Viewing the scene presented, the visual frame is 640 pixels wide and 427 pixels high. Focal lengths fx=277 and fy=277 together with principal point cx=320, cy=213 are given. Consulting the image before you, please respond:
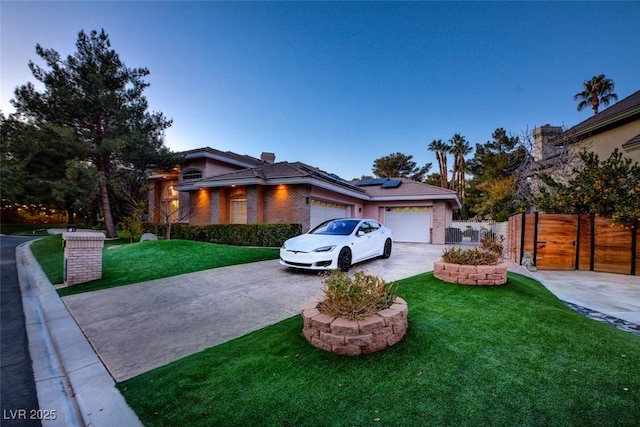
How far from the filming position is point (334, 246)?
7.24 metres

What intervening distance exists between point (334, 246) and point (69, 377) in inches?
209

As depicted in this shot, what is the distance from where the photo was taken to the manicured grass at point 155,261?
24.0 feet

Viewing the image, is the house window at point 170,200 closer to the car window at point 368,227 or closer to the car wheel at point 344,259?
the car window at point 368,227

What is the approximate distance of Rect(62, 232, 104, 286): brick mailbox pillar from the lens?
696 cm

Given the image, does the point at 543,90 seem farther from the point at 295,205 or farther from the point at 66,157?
the point at 66,157

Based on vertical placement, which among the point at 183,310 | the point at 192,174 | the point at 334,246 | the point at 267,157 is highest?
the point at 267,157

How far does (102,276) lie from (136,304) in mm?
3153

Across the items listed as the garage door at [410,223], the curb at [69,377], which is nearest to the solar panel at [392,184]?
the garage door at [410,223]

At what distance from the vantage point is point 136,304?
5488 millimetres

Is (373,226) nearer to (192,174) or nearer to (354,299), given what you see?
(354,299)

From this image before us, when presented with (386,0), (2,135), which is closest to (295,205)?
(386,0)

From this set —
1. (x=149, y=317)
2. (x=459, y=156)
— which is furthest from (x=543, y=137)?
(x=149, y=317)

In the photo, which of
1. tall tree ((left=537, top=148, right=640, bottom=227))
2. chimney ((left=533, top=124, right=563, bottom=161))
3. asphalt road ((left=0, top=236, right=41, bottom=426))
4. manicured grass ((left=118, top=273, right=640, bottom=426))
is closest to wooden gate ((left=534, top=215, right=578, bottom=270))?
tall tree ((left=537, top=148, right=640, bottom=227))

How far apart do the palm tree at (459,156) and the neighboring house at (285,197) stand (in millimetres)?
18496
